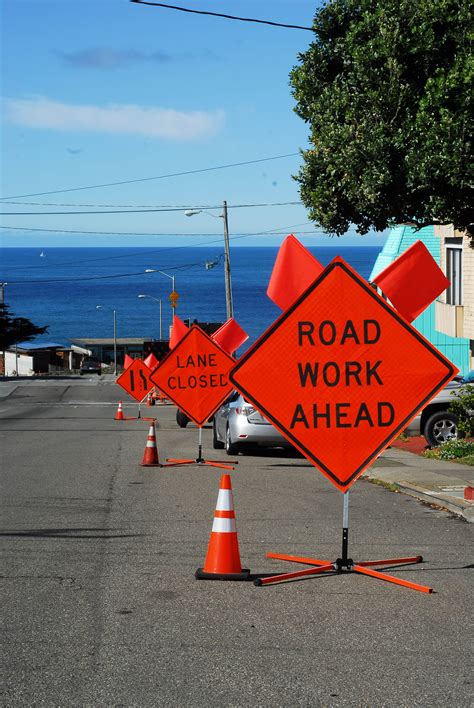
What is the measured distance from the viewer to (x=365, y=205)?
17.2 m

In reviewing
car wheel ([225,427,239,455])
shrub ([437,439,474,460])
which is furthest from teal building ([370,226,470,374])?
shrub ([437,439,474,460])

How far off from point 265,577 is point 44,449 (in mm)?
13594

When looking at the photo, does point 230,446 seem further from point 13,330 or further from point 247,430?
point 13,330

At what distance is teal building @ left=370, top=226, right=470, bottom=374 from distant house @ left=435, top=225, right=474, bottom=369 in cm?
1023

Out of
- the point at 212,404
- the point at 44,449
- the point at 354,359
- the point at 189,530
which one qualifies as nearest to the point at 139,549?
the point at 189,530

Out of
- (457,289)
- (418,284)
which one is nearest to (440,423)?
(418,284)

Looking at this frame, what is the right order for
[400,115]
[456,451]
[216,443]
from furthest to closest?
[216,443] → [456,451] → [400,115]

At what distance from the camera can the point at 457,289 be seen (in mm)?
34875

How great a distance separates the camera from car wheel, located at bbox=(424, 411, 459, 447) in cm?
2064

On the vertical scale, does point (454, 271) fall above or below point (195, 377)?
above

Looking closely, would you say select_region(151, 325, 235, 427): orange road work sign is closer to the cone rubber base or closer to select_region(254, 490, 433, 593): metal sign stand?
select_region(254, 490, 433, 593): metal sign stand

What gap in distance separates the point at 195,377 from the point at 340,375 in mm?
9882

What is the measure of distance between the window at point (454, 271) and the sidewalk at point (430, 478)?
1627cm

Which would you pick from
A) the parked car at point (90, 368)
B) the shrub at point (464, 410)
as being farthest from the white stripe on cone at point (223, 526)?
the parked car at point (90, 368)
